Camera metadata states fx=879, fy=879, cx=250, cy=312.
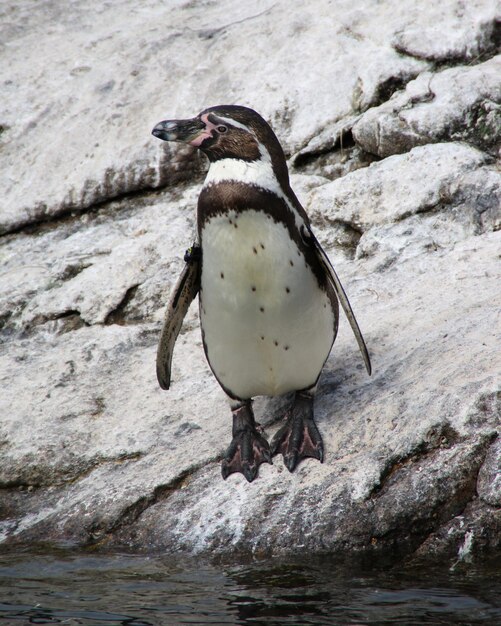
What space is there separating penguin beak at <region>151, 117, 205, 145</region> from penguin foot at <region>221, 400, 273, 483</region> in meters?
1.23

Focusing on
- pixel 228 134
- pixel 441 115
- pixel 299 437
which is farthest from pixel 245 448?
pixel 441 115

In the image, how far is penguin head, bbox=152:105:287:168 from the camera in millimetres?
3604

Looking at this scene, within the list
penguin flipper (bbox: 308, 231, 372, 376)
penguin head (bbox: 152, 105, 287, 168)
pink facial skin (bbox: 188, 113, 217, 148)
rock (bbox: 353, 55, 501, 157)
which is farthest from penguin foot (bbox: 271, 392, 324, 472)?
rock (bbox: 353, 55, 501, 157)

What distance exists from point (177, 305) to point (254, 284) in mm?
536

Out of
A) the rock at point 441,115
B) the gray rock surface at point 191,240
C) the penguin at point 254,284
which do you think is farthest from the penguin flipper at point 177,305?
the rock at point 441,115

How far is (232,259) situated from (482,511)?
136 cm

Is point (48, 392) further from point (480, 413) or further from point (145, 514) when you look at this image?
point (480, 413)

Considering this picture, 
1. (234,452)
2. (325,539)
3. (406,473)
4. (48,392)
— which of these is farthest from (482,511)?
(48,392)

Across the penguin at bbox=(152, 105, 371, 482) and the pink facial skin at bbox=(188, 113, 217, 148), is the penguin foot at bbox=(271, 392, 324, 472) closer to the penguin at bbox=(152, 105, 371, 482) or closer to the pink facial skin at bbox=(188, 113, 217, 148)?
the penguin at bbox=(152, 105, 371, 482)

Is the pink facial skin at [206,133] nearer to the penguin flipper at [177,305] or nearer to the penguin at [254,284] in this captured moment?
the penguin at [254,284]

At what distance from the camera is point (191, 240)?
5836 millimetres

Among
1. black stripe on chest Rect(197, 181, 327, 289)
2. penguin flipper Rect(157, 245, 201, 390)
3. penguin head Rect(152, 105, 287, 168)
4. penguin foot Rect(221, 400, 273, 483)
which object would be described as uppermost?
penguin head Rect(152, 105, 287, 168)

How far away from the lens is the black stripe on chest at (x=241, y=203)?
11.4 ft

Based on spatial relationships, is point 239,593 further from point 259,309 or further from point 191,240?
point 191,240
